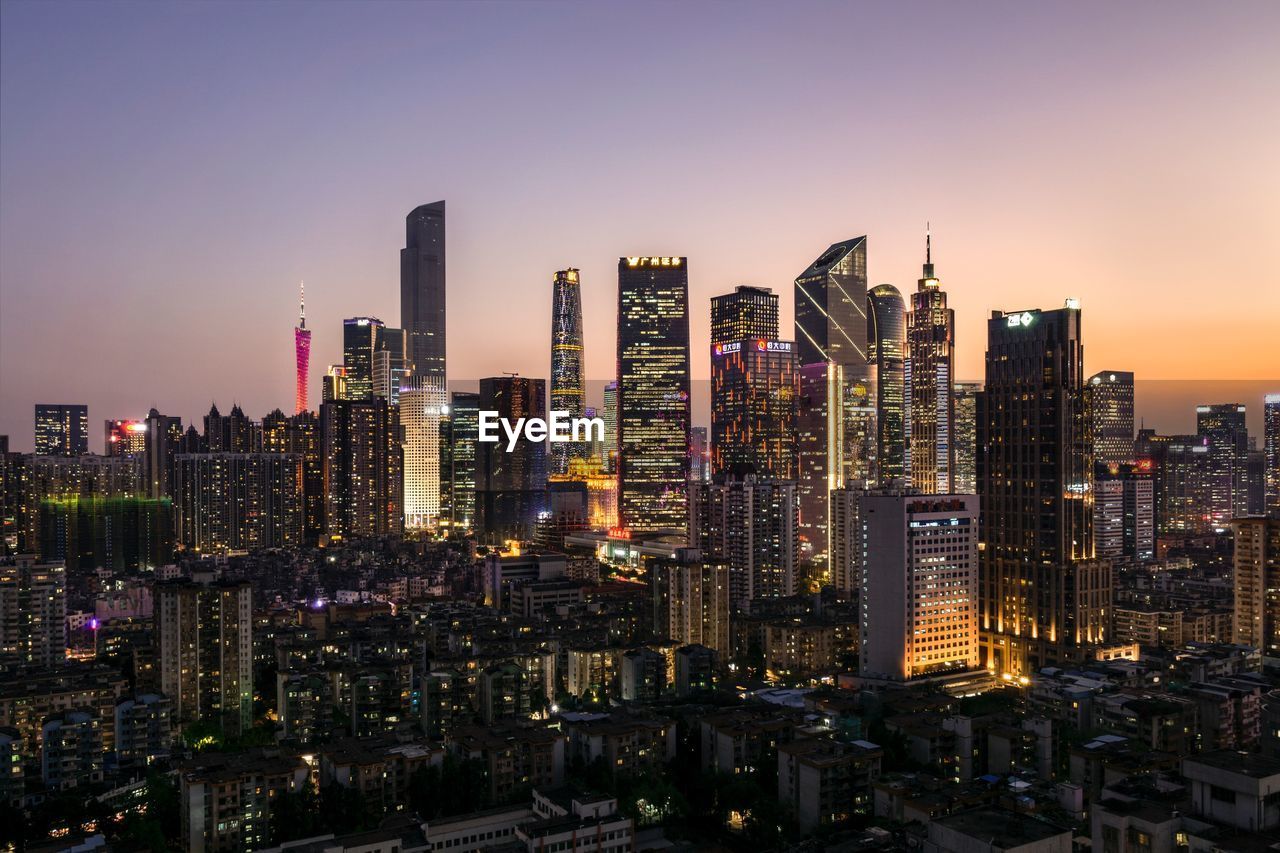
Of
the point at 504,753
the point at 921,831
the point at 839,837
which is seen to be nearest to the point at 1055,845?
the point at 921,831

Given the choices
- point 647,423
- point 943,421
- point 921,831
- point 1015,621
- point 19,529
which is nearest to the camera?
point 921,831

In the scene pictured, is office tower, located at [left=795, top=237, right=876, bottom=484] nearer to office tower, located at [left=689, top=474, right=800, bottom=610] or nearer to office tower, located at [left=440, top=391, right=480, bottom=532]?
office tower, located at [left=440, top=391, right=480, bottom=532]

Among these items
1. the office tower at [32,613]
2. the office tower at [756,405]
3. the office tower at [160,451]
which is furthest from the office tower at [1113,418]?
the office tower at [32,613]

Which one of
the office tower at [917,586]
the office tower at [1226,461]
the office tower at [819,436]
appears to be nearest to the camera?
the office tower at [917,586]

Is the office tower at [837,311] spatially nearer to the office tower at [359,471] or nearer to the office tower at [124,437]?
the office tower at [359,471]

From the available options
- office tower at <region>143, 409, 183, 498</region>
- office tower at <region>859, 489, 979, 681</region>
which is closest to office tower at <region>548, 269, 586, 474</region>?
office tower at <region>143, 409, 183, 498</region>

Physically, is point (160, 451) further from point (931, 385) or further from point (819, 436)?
point (931, 385)

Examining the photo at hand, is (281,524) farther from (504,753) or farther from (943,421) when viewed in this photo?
(504,753)
